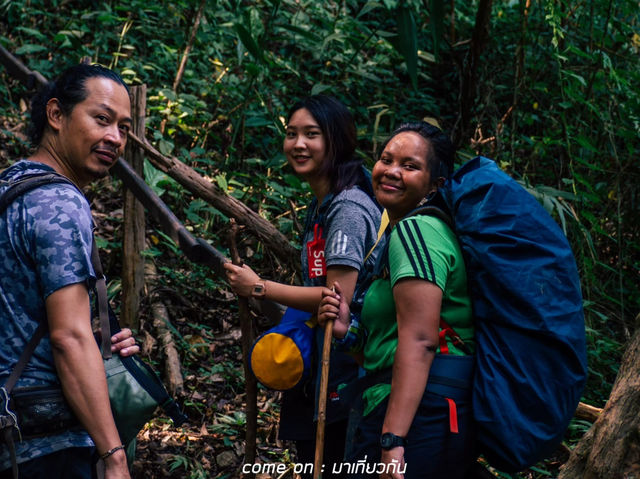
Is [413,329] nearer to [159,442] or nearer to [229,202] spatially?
[229,202]

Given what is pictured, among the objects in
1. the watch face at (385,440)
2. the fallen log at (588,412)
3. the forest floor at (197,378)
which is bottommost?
the forest floor at (197,378)

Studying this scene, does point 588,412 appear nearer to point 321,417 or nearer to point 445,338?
point 445,338

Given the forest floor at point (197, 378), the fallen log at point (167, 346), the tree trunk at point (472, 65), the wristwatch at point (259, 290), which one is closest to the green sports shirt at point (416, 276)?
the wristwatch at point (259, 290)

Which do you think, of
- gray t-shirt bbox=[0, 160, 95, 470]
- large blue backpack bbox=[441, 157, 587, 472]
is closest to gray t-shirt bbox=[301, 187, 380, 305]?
large blue backpack bbox=[441, 157, 587, 472]

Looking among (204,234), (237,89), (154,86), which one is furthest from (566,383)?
(154,86)

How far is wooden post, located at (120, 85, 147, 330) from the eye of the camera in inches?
148

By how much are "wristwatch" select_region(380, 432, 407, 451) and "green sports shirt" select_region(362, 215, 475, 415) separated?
160 mm

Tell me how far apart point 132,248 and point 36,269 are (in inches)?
90.7

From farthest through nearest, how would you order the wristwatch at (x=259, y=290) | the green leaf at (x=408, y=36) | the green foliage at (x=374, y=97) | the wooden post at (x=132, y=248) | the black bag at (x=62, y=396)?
the green foliage at (x=374, y=97) < the wooden post at (x=132, y=248) < the green leaf at (x=408, y=36) < the wristwatch at (x=259, y=290) < the black bag at (x=62, y=396)

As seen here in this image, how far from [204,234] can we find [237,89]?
1.98 metres

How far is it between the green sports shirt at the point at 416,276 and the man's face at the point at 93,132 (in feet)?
3.13

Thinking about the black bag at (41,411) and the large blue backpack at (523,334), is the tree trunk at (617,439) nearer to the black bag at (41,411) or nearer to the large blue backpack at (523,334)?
the large blue backpack at (523,334)

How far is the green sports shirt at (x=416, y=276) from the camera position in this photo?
177 cm

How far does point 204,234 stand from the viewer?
5.09m
